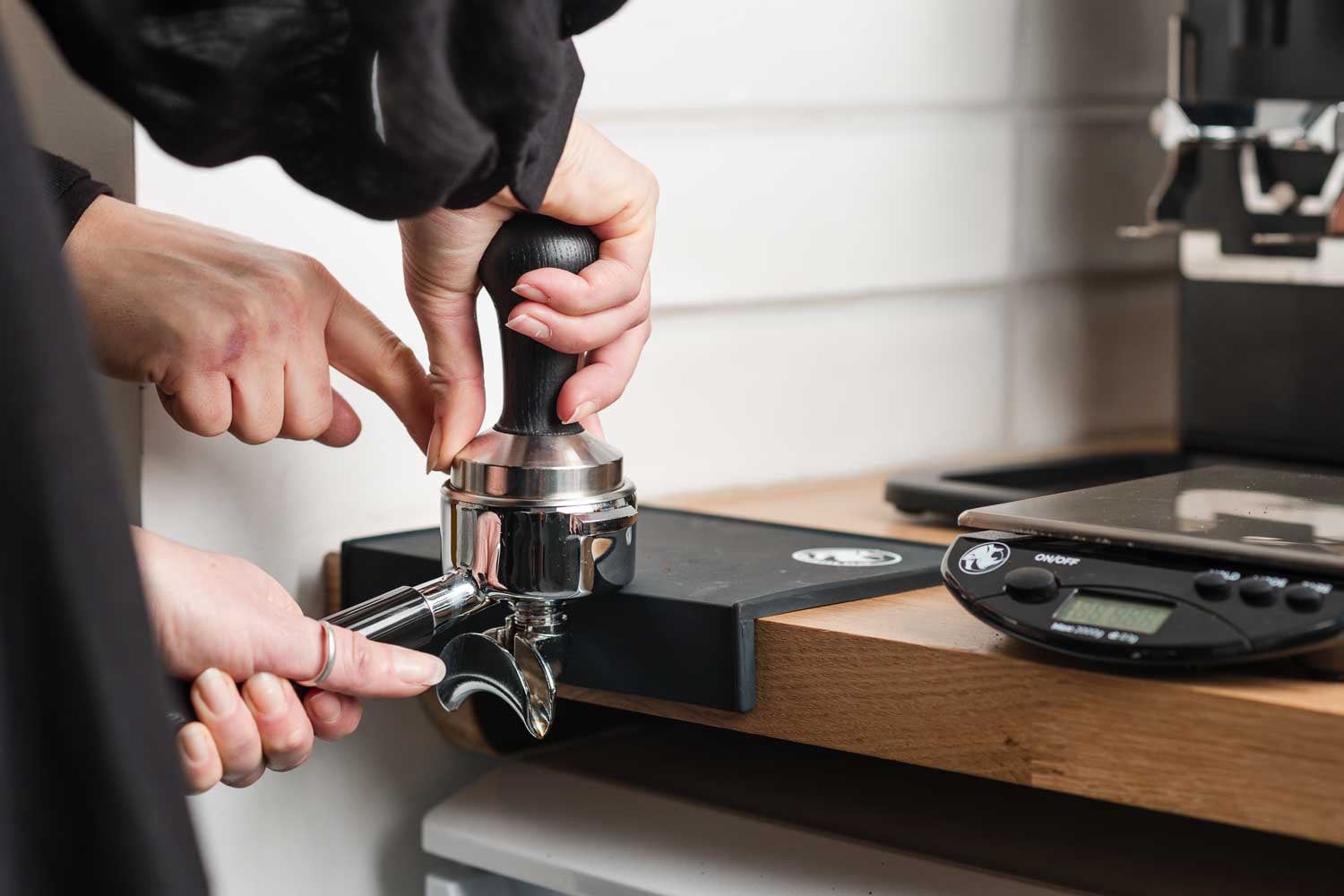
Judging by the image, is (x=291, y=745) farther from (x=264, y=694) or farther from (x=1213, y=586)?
Answer: (x=1213, y=586)

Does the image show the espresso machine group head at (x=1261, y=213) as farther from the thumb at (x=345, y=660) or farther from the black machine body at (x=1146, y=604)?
the thumb at (x=345, y=660)

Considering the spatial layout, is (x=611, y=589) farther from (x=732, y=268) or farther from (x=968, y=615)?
(x=732, y=268)

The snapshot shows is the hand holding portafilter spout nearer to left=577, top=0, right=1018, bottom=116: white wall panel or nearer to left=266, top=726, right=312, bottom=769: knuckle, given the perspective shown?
left=266, top=726, right=312, bottom=769: knuckle

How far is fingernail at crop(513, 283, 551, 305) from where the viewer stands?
65 centimetres

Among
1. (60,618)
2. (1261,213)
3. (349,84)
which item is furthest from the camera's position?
(1261,213)

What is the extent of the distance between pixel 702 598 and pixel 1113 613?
18 cm

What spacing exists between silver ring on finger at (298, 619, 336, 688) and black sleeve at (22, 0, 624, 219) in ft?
0.50

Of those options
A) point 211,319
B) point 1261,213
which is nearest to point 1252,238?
point 1261,213

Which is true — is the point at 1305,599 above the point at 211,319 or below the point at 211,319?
below

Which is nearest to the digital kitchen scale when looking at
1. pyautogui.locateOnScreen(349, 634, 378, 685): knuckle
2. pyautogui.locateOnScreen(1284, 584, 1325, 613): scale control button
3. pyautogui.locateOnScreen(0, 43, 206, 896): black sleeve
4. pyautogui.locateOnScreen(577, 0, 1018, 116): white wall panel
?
pyautogui.locateOnScreen(1284, 584, 1325, 613): scale control button

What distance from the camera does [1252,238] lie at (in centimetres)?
109

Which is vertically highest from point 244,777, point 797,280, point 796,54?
point 796,54

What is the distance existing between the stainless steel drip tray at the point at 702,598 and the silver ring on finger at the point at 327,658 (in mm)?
150

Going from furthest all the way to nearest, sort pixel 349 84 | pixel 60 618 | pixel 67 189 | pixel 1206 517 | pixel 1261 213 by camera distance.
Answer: pixel 1261 213
pixel 67 189
pixel 1206 517
pixel 349 84
pixel 60 618
